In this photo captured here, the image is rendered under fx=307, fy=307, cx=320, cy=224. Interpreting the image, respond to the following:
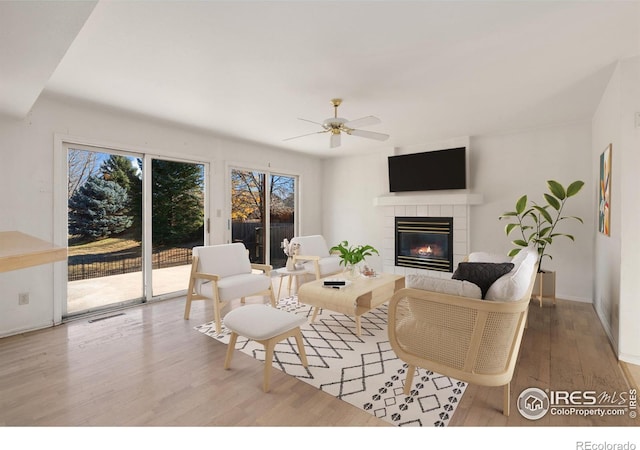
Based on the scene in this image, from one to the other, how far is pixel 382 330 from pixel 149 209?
3.34 meters

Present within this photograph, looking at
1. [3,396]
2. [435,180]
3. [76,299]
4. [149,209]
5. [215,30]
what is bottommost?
[3,396]

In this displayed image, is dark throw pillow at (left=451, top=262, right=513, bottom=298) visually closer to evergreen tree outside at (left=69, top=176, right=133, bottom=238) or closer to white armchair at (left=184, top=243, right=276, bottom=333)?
white armchair at (left=184, top=243, right=276, bottom=333)

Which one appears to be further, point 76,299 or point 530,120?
point 530,120

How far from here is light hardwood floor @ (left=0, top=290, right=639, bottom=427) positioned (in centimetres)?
179

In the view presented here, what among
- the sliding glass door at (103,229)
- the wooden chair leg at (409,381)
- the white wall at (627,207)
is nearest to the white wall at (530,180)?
the white wall at (627,207)

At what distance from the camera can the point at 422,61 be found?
8.04 ft

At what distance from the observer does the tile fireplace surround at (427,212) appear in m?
4.95

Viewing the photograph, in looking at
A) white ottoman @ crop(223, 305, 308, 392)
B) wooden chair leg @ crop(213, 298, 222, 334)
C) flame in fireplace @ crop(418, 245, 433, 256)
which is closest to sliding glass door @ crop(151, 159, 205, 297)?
wooden chair leg @ crop(213, 298, 222, 334)

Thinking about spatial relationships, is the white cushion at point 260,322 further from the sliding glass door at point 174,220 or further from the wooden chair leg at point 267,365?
the sliding glass door at point 174,220

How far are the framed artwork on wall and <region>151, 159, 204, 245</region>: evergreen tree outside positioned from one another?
16.0 ft

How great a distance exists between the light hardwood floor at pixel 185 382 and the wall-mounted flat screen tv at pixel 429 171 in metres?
2.56

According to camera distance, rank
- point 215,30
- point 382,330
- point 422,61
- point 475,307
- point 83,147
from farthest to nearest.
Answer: point 83,147 < point 382,330 < point 422,61 < point 215,30 < point 475,307

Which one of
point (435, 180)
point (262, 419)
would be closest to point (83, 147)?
point (262, 419)

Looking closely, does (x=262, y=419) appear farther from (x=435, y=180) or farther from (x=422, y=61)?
(x=435, y=180)
